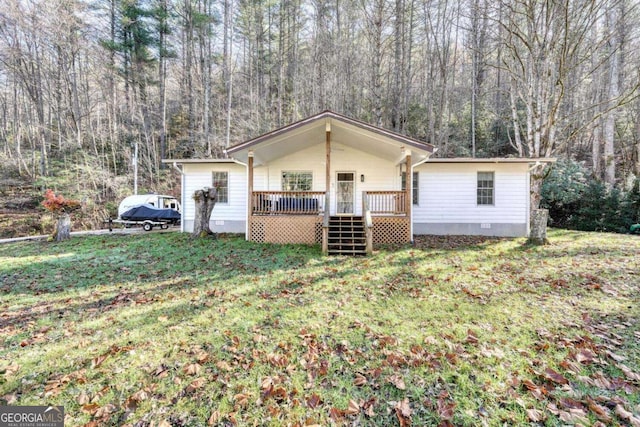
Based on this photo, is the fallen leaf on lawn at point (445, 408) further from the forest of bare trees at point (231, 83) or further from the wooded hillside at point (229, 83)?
the forest of bare trees at point (231, 83)

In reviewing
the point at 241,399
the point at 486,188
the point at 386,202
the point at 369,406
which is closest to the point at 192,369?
the point at 241,399

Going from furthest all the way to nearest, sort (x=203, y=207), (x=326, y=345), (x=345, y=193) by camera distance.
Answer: (x=345, y=193) < (x=203, y=207) < (x=326, y=345)

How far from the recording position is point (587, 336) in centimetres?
345

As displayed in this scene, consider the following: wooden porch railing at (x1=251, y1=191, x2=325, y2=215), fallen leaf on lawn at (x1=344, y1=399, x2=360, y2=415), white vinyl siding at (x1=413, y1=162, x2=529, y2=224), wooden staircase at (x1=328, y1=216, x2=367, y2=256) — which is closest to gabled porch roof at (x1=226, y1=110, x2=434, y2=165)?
wooden porch railing at (x1=251, y1=191, x2=325, y2=215)

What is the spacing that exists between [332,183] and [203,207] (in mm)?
5017

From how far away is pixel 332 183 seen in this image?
1179cm

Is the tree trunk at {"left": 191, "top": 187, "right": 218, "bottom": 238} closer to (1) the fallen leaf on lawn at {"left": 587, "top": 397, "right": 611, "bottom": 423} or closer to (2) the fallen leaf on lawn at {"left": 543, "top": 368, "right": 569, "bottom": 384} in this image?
(2) the fallen leaf on lawn at {"left": 543, "top": 368, "right": 569, "bottom": 384}

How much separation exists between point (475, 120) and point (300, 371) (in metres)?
22.9

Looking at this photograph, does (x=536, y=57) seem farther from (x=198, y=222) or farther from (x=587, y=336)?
(x=198, y=222)

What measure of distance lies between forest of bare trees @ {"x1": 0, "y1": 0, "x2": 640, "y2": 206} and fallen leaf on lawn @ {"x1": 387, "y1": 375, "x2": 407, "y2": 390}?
1730 cm

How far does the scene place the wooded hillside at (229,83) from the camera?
1766 cm

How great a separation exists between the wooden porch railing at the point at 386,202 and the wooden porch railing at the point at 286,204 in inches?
68.0

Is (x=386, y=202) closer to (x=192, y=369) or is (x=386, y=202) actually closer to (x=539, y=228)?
(x=539, y=228)

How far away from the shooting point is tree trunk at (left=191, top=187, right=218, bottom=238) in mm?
10070
